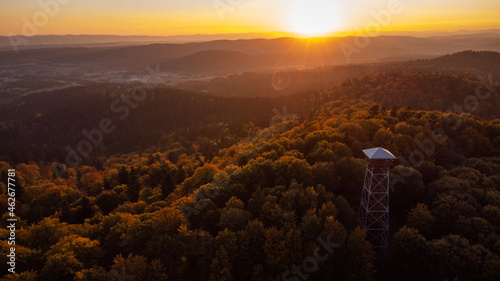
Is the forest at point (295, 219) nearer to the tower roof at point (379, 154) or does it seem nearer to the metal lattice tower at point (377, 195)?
the metal lattice tower at point (377, 195)

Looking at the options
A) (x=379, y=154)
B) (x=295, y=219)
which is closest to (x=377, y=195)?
(x=379, y=154)

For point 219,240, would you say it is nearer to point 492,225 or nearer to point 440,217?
point 440,217

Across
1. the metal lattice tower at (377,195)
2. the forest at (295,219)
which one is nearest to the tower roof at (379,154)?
the metal lattice tower at (377,195)

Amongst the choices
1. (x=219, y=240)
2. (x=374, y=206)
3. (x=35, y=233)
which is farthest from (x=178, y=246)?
(x=374, y=206)

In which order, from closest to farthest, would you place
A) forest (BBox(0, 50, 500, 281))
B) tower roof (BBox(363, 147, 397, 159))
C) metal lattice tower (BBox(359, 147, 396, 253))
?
forest (BBox(0, 50, 500, 281))
tower roof (BBox(363, 147, 397, 159))
metal lattice tower (BBox(359, 147, 396, 253))

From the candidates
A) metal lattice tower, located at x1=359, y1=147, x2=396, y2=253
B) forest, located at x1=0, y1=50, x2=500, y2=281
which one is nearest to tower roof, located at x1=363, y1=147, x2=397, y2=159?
metal lattice tower, located at x1=359, y1=147, x2=396, y2=253

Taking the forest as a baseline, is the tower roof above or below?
above

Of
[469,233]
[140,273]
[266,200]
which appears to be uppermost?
[266,200]

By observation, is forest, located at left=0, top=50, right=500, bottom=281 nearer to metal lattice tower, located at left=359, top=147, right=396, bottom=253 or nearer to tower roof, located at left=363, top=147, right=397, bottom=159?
metal lattice tower, located at left=359, top=147, right=396, bottom=253

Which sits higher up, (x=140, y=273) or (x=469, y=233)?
(x=140, y=273)
